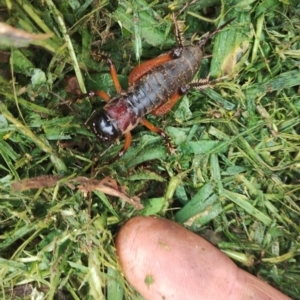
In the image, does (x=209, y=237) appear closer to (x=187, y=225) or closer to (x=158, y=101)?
(x=187, y=225)

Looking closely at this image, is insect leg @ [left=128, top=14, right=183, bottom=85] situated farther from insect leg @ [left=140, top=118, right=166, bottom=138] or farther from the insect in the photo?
insect leg @ [left=140, top=118, right=166, bottom=138]

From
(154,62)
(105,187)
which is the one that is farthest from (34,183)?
(154,62)

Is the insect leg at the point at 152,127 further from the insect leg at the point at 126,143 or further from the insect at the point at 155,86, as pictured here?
the insect leg at the point at 126,143

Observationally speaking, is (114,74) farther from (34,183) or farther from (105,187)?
(34,183)

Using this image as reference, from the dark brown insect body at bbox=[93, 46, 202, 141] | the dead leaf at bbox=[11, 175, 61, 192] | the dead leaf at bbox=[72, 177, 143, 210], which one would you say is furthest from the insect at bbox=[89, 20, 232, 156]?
the dead leaf at bbox=[11, 175, 61, 192]

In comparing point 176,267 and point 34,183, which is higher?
point 34,183

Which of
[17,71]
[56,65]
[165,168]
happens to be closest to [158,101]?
[165,168]

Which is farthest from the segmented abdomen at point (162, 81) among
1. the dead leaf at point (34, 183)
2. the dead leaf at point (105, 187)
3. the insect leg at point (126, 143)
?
the dead leaf at point (34, 183)
